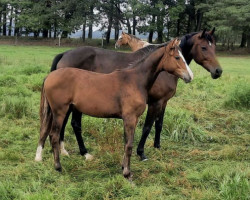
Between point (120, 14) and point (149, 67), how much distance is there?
1400 inches

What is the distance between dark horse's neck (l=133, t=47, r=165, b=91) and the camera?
4.43 meters

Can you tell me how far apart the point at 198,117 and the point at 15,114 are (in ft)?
14.1

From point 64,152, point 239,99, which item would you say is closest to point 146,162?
point 64,152

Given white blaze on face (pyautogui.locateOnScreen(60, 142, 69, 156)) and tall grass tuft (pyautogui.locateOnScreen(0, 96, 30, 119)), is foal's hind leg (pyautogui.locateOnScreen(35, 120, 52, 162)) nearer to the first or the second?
white blaze on face (pyautogui.locateOnScreen(60, 142, 69, 156))

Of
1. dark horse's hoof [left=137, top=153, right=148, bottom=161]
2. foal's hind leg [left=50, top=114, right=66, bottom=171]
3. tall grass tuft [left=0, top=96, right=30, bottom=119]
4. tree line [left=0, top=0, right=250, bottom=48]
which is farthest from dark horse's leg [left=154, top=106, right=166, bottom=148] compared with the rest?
tree line [left=0, top=0, right=250, bottom=48]

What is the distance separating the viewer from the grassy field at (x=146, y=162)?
380 centimetres

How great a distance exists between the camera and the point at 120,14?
1516 inches

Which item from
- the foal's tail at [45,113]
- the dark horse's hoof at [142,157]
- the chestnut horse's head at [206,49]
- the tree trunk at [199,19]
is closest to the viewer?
the foal's tail at [45,113]

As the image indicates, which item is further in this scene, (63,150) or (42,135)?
(63,150)

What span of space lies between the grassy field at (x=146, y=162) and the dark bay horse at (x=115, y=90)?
0.41 metres

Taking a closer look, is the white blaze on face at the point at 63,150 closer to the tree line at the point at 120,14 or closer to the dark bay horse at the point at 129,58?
the dark bay horse at the point at 129,58

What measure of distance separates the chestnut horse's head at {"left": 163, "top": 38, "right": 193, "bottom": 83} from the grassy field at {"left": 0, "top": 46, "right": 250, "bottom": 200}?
1398 mm

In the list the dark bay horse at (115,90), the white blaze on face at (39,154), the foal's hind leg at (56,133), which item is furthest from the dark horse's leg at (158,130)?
the white blaze on face at (39,154)

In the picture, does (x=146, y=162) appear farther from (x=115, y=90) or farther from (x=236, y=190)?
(x=236, y=190)
